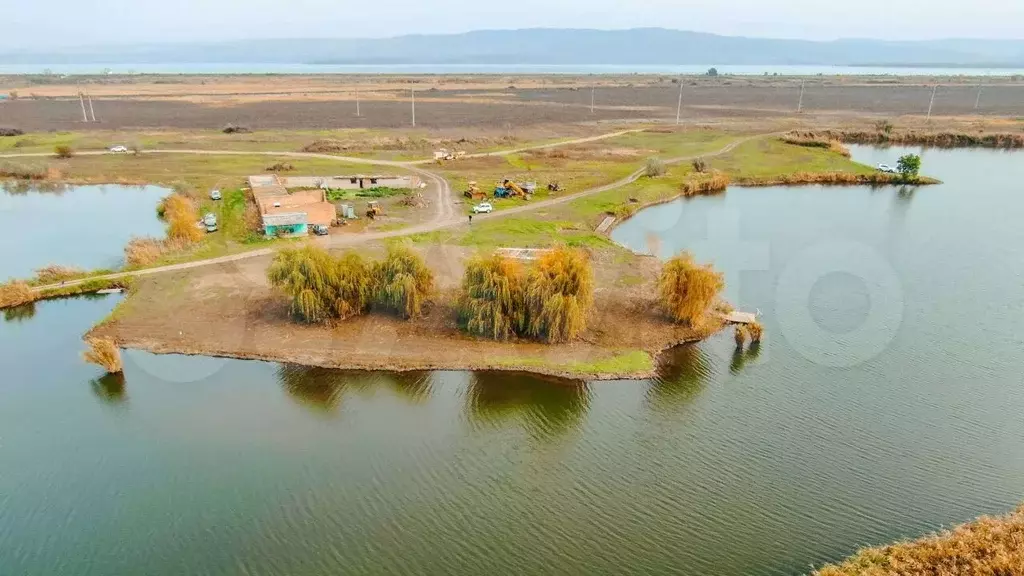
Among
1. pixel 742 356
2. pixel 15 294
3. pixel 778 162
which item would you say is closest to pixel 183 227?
pixel 15 294

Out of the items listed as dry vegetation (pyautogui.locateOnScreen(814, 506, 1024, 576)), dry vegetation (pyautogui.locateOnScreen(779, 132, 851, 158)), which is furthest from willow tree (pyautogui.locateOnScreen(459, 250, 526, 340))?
dry vegetation (pyautogui.locateOnScreen(779, 132, 851, 158))

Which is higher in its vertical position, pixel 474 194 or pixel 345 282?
pixel 474 194

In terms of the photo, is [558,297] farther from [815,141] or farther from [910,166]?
[815,141]

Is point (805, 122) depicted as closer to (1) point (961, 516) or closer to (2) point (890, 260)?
(2) point (890, 260)

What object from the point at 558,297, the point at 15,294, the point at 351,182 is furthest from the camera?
the point at 351,182

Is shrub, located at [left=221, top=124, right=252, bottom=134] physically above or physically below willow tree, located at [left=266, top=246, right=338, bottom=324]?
above

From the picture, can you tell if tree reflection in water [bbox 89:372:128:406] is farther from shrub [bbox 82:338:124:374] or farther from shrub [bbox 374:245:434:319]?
shrub [bbox 374:245:434:319]

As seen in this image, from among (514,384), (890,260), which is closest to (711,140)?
(890,260)

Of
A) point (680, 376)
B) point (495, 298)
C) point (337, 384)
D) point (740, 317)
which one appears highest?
point (495, 298)
